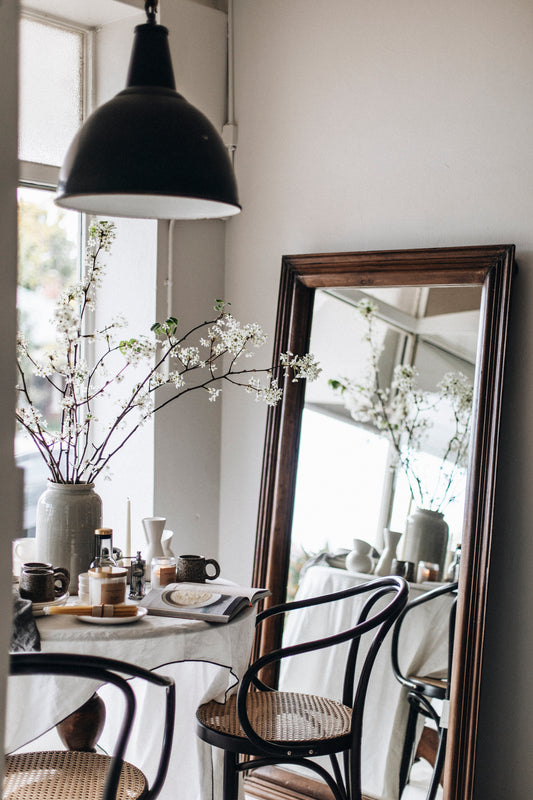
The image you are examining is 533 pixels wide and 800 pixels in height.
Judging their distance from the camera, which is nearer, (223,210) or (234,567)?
(223,210)

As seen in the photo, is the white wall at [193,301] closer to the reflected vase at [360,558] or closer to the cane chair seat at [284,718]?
the reflected vase at [360,558]

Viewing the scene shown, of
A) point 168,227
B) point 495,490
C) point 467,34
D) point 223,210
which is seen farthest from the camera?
point 168,227

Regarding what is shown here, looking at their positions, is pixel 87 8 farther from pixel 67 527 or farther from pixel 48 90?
pixel 67 527

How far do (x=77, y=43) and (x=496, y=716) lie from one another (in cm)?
275

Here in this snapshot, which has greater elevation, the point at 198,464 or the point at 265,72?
the point at 265,72

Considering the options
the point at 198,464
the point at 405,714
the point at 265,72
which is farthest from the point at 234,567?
the point at 265,72

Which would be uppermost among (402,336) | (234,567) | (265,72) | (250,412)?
(265,72)

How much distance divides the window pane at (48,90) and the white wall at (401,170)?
2.05 feet

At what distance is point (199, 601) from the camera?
214 centimetres

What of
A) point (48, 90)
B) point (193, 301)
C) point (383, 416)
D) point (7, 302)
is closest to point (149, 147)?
point (7, 302)

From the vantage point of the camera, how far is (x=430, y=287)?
263 centimetres

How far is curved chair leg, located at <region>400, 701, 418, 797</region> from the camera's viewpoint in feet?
8.51

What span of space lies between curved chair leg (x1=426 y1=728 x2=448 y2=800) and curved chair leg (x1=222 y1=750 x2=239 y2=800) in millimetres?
696

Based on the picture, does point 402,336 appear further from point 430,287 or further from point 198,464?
point 198,464
